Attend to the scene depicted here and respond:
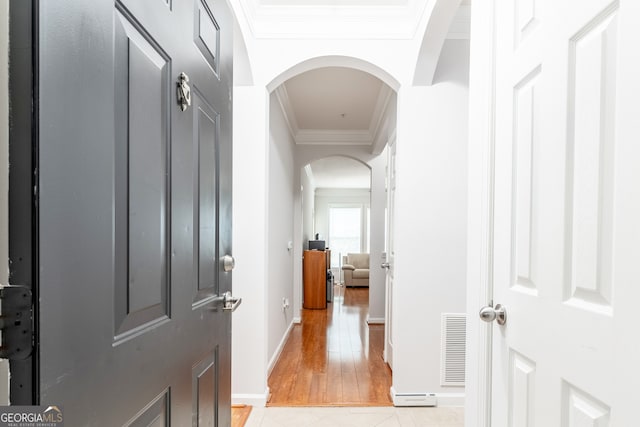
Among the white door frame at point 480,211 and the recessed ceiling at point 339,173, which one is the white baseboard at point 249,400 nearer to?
the white door frame at point 480,211

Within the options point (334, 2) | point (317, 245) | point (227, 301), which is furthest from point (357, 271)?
point (227, 301)

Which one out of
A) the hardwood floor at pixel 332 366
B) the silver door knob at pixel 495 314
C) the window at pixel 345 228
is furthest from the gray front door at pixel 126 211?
the window at pixel 345 228

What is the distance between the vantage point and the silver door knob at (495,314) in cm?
108

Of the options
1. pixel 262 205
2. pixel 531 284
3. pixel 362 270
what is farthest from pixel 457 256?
pixel 362 270

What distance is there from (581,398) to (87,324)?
0.97 meters

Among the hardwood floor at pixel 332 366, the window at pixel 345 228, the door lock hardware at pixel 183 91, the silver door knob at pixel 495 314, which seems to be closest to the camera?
the door lock hardware at pixel 183 91

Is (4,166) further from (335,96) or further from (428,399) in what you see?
(335,96)

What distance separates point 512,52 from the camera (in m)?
1.08

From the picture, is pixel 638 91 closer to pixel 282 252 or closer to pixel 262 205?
pixel 262 205

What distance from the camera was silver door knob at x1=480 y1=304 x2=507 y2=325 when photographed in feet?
3.55

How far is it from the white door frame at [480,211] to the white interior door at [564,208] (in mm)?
40

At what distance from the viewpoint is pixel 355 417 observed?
7.56 feet
